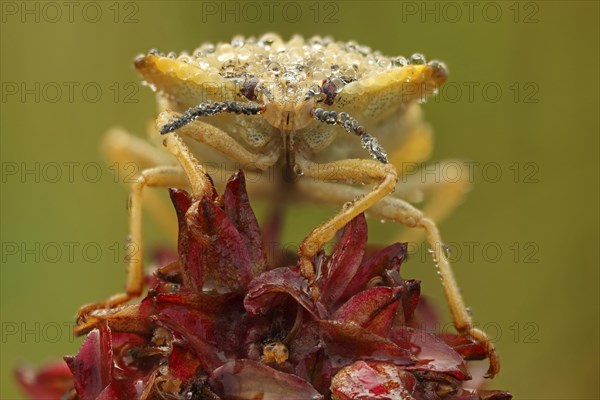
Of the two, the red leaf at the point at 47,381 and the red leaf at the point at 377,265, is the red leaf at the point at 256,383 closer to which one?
the red leaf at the point at 377,265

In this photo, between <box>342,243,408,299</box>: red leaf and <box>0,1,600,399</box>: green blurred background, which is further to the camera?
<box>0,1,600,399</box>: green blurred background

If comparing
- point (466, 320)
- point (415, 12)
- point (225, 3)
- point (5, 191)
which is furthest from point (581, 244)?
point (5, 191)

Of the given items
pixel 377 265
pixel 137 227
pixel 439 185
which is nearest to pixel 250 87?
pixel 137 227

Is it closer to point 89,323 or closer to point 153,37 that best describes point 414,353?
point 89,323

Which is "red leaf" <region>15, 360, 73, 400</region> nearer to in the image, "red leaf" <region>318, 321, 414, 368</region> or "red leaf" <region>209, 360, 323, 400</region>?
"red leaf" <region>209, 360, 323, 400</region>

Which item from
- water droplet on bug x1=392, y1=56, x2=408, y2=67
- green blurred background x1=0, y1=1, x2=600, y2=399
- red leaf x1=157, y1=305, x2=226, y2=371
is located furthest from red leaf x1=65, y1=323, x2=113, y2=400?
green blurred background x1=0, y1=1, x2=600, y2=399

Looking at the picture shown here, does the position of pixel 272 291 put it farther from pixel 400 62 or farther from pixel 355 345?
pixel 400 62

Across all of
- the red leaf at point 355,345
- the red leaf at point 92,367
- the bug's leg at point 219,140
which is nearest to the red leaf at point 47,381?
the red leaf at point 92,367
